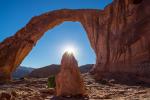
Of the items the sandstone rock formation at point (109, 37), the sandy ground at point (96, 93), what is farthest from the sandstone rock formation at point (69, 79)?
the sandstone rock formation at point (109, 37)

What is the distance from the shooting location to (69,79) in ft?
53.2

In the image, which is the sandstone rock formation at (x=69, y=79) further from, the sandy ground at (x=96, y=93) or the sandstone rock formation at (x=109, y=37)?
the sandstone rock formation at (x=109, y=37)

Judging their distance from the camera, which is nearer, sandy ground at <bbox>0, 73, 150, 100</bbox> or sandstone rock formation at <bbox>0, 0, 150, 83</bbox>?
sandy ground at <bbox>0, 73, 150, 100</bbox>

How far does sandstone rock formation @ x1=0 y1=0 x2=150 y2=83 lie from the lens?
2928 centimetres

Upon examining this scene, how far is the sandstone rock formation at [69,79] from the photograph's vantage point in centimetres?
1614

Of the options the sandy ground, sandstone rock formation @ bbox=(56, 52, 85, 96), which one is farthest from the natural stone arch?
sandstone rock formation @ bbox=(56, 52, 85, 96)

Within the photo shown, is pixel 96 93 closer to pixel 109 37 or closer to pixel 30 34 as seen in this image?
pixel 109 37

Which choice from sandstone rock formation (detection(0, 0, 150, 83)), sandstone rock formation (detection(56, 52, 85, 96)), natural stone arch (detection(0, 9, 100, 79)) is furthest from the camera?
natural stone arch (detection(0, 9, 100, 79))

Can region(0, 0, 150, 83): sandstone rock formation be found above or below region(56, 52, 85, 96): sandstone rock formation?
above

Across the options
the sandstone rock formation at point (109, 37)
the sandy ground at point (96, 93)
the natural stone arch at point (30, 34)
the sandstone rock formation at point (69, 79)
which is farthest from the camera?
the natural stone arch at point (30, 34)

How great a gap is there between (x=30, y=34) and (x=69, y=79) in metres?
25.7

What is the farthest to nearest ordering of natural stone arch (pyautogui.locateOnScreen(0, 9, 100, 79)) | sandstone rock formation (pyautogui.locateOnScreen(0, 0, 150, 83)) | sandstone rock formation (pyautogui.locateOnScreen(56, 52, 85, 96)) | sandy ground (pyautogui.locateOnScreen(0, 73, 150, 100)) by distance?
natural stone arch (pyautogui.locateOnScreen(0, 9, 100, 79)) → sandstone rock formation (pyautogui.locateOnScreen(0, 0, 150, 83)) → sandstone rock formation (pyautogui.locateOnScreen(56, 52, 85, 96)) → sandy ground (pyautogui.locateOnScreen(0, 73, 150, 100))

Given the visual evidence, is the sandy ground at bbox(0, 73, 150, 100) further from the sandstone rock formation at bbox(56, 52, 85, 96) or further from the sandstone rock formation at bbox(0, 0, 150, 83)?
the sandstone rock formation at bbox(0, 0, 150, 83)

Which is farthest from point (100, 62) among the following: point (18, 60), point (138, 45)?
point (18, 60)
